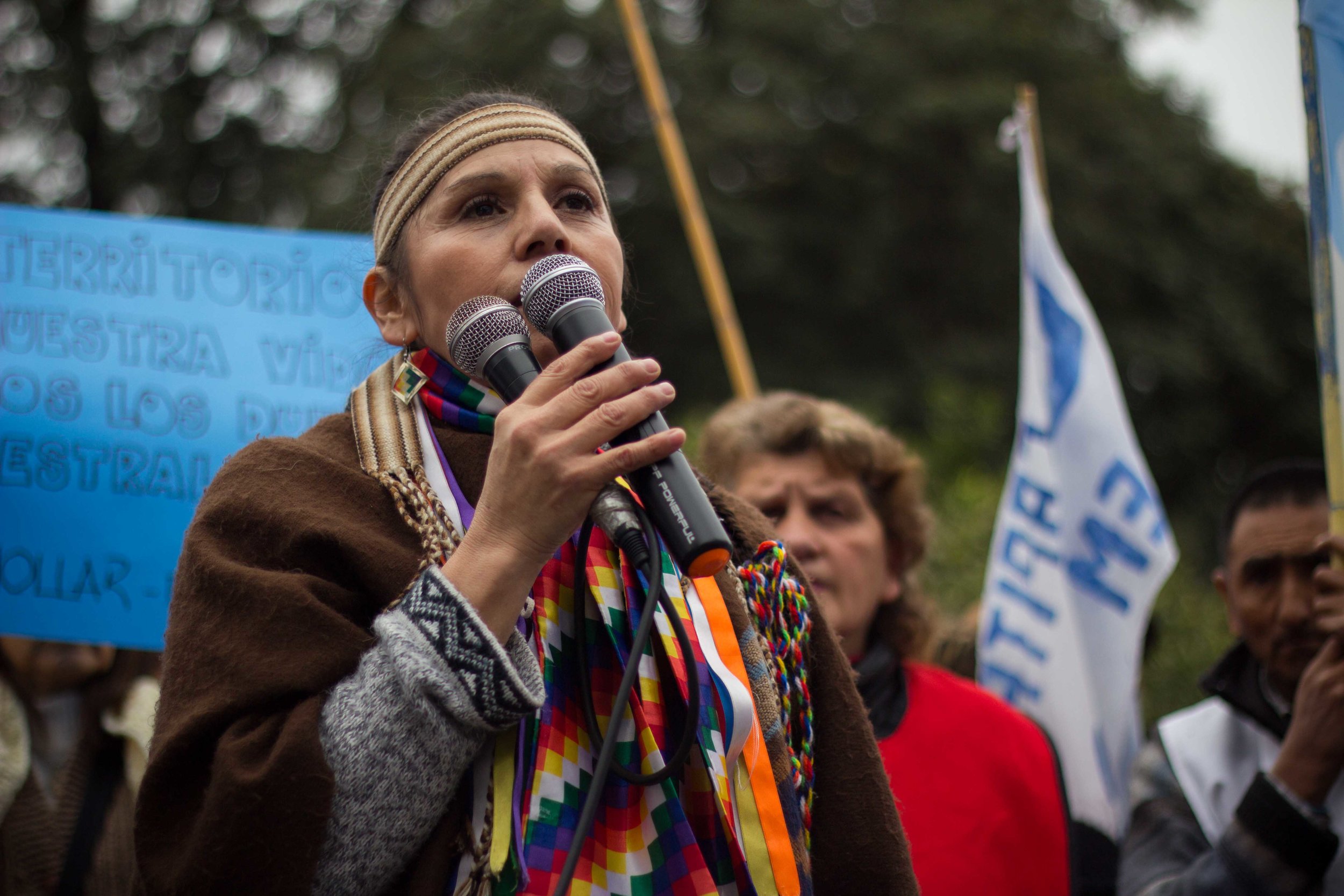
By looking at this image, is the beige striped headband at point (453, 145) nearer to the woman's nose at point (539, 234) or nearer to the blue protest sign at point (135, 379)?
the woman's nose at point (539, 234)

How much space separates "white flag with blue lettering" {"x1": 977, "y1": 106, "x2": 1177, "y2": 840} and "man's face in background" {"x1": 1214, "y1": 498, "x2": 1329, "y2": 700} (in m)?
0.68

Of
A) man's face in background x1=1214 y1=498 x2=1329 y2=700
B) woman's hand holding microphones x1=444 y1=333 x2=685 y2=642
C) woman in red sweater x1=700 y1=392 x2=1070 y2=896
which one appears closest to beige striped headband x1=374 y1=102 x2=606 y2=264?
woman's hand holding microphones x1=444 y1=333 x2=685 y2=642

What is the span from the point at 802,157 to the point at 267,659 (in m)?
13.0

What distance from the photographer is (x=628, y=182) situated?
13094mm

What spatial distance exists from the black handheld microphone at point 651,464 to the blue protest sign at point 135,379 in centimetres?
115

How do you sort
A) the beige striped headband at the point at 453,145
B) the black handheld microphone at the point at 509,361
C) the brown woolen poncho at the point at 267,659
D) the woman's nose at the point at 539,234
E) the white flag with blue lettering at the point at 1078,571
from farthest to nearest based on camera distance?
1. the white flag with blue lettering at the point at 1078,571
2. the beige striped headband at the point at 453,145
3. the woman's nose at the point at 539,234
4. the black handheld microphone at the point at 509,361
5. the brown woolen poncho at the point at 267,659

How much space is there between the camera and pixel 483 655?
127 centimetres

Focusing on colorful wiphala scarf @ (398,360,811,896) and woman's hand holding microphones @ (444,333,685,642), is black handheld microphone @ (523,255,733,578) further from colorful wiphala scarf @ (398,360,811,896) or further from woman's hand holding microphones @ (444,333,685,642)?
colorful wiphala scarf @ (398,360,811,896)

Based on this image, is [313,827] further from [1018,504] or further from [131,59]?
[131,59]

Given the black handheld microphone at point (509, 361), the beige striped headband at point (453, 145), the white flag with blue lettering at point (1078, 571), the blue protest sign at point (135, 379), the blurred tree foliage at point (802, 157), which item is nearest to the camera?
the black handheld microphone at point (509, 361)

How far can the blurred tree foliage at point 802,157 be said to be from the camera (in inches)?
514

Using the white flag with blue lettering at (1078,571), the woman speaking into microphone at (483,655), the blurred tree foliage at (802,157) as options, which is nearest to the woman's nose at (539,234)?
the woman speaking into microphone at (483,655)

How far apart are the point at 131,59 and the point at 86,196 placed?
1.76 meters

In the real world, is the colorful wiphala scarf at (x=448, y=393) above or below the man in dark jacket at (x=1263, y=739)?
above
